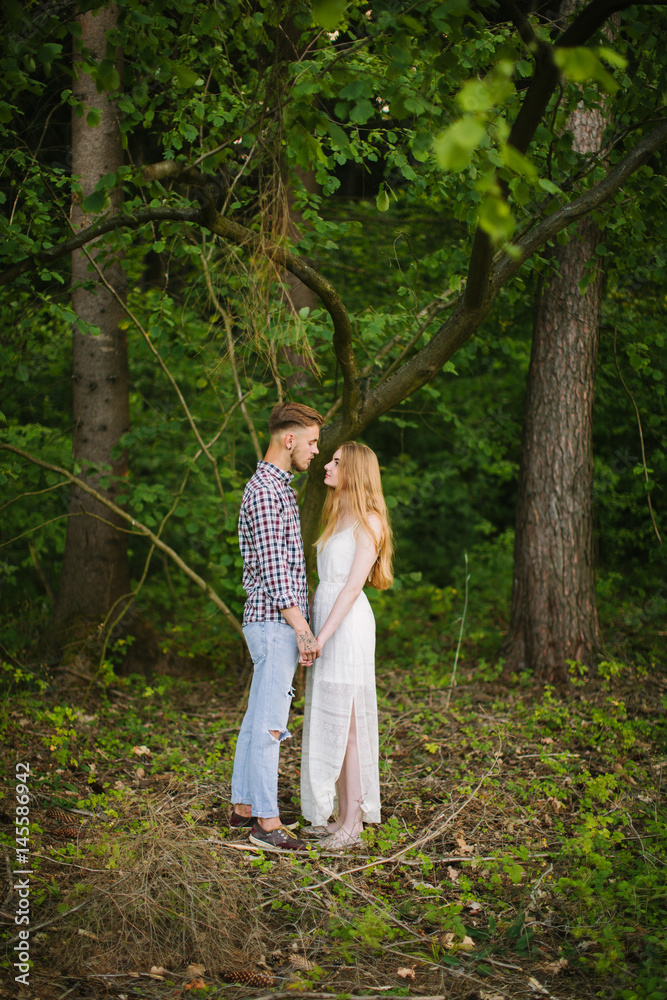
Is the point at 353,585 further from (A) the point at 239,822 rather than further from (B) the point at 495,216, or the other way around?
(B) the point at 495,216

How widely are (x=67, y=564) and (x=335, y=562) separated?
10.8 ft

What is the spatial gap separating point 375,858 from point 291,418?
2103 mm

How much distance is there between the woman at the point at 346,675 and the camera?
11.5ft

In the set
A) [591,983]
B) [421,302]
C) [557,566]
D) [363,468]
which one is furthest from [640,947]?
[421,302]

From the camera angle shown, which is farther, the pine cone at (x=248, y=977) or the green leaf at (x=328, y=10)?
the pine cone at (x=248, y=977)

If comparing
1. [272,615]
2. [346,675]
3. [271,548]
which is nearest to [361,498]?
[271,548]

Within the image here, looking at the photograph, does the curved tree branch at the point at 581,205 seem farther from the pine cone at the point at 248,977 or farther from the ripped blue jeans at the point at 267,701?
the pine cone at the point at 248,977

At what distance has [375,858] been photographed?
3412 mm

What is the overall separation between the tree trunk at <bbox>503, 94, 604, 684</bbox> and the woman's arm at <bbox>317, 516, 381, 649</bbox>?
9.15ft

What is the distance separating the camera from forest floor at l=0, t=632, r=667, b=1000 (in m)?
2.59

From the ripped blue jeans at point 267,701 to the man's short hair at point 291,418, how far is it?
95 centimetres

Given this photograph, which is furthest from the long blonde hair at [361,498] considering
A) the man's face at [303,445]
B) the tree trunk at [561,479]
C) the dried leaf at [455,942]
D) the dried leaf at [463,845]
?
the tree trunk at [561,479]

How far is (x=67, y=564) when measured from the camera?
236 inches

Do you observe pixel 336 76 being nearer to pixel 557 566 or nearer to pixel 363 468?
pixel 363 468
